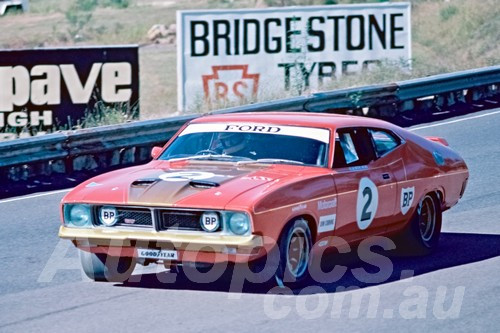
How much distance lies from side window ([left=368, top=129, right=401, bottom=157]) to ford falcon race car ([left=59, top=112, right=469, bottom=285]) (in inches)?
0.5

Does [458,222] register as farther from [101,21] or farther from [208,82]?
[101,21]

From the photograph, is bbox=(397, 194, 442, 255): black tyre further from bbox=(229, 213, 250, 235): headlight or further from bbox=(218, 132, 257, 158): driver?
bbox=(229, 213, 250, 235): headlight

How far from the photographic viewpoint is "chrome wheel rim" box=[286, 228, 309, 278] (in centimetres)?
889

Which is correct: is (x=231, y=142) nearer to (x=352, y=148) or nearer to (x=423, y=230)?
(x=352, y=148)

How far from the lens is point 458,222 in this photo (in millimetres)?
11969

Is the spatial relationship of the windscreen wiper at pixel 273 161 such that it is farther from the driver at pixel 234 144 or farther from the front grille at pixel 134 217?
the front grille at pixel 134 217

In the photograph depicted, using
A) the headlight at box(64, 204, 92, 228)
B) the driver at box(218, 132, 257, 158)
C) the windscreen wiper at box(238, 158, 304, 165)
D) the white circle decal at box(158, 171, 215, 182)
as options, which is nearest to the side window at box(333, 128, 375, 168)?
the windscreen wiper at box(238, 158, 304, 165)

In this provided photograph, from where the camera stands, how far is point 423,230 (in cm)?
1056

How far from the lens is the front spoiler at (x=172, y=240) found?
8406 mm

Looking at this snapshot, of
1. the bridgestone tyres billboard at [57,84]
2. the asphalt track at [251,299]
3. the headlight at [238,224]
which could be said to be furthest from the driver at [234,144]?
the bridgestone tyres billboard at [57,84]

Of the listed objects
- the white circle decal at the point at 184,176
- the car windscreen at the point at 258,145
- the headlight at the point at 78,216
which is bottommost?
the headlight at the point at 78,216

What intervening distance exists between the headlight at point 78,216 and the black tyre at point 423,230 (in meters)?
2.97

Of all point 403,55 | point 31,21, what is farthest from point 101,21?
point 403,55

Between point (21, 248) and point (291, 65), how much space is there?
443 inches
